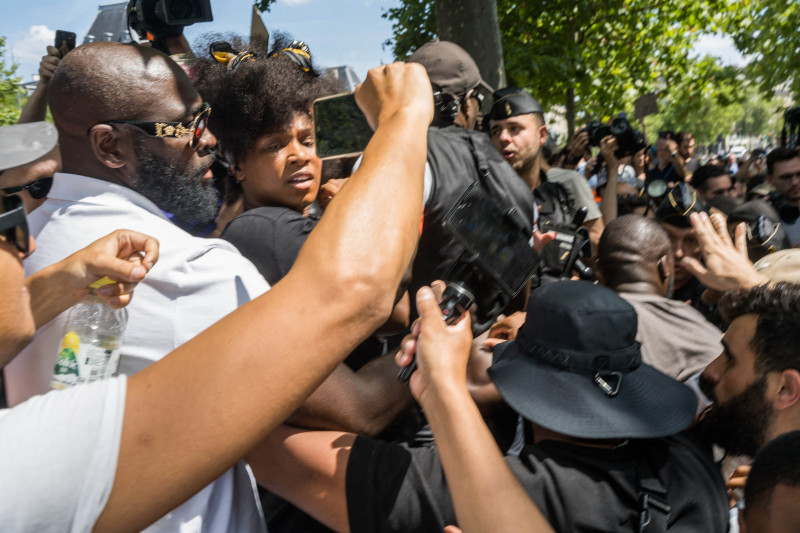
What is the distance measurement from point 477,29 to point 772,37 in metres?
12.7

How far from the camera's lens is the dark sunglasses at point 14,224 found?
3.27 ft

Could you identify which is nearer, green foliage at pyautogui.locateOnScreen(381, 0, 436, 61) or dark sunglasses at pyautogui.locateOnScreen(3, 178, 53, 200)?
dark sunglasses at pyautogui.locateOnScreen(3, 178, 53, 200)

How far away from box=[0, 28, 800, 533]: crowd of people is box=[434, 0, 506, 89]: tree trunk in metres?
3.13

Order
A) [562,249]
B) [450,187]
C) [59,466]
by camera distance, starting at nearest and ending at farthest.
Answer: [59,466] → [450,187] → [562,249]

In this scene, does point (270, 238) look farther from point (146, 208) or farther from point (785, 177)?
point (785, 177)

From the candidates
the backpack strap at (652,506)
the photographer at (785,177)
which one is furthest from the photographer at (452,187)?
the photographer at (785,177)

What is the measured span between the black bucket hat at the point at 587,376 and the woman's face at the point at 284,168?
0.89 m

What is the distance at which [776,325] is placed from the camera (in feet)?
6.54

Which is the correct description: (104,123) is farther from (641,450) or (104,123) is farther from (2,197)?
(641,450)

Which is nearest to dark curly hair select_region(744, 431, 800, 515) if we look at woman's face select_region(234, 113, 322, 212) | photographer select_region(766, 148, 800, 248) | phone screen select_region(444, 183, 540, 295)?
phone screen select_region(444, 183, 540, 295)

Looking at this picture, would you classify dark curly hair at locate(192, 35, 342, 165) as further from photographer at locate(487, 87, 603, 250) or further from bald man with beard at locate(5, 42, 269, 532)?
photographer at locate(487, 87, 603, 250)

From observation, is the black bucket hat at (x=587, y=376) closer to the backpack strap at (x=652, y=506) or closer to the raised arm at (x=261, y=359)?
the backpack strap at (x=652, y=506)

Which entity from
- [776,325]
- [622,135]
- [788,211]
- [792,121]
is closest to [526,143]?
[622,135]

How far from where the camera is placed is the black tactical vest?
2176 millimetres
